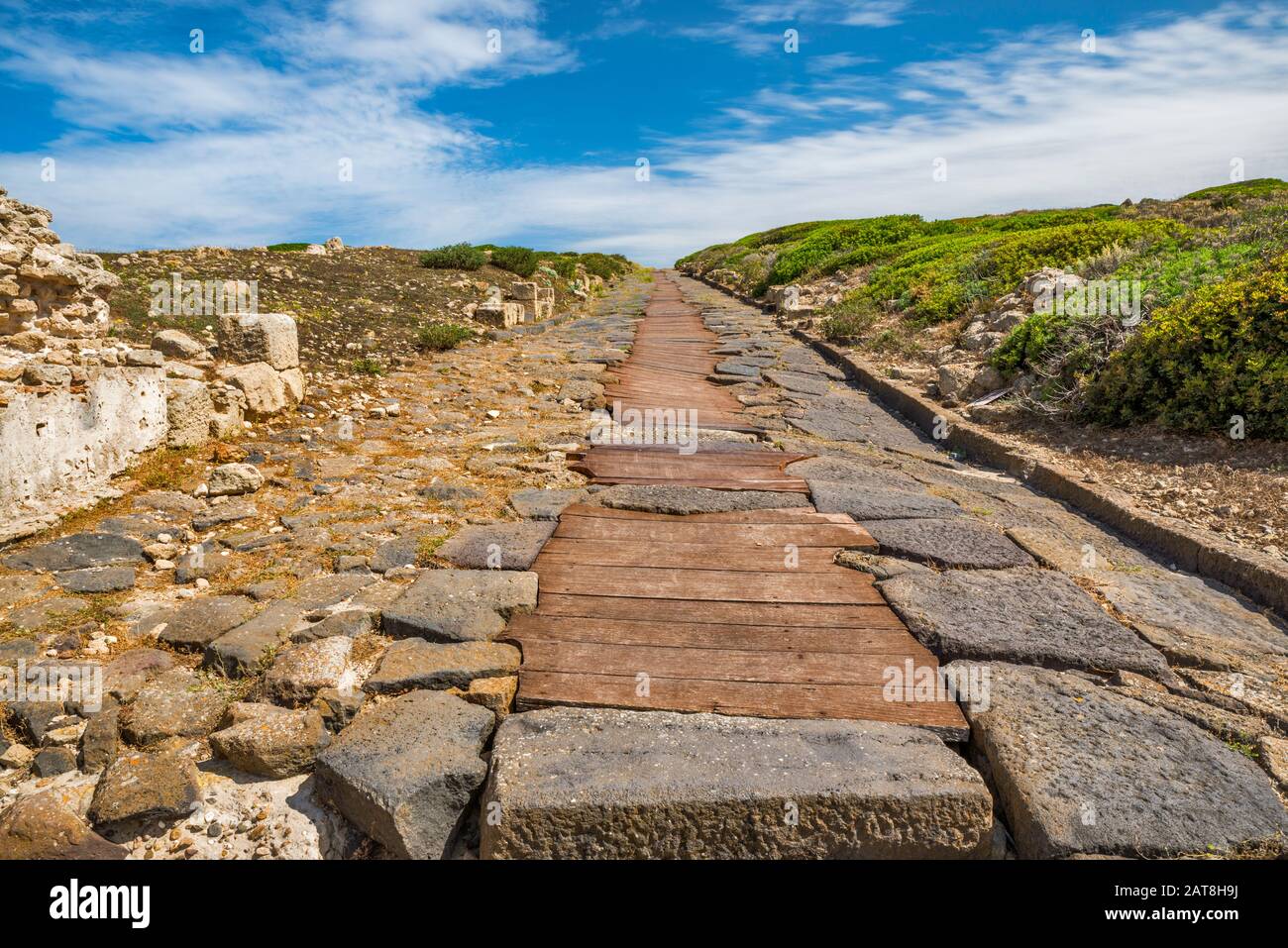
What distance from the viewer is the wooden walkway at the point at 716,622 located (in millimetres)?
2496

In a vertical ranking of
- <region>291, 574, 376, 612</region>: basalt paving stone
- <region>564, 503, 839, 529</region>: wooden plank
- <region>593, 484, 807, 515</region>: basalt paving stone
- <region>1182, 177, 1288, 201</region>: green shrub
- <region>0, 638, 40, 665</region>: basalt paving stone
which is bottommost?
<region>0, 638, 40, 665</region>: basalt paving stone

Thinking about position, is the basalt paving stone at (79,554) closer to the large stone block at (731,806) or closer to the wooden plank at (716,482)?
the large stone block at (731,806)

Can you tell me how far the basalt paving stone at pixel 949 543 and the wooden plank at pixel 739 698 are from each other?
1343mm

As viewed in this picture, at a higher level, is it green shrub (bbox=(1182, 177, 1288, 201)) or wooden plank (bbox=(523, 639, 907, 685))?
green shrub (bbox=(1182, 177, 1288, 201))

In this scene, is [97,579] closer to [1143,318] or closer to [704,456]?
[704,456]

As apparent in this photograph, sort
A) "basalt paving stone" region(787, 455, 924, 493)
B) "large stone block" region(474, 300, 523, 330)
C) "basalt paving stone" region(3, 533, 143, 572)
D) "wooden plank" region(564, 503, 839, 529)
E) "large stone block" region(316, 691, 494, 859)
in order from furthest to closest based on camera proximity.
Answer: "large stone block" region(474, 300, 523, 330)
"basalt paving stone" region(787, 455, 924, 493)
"wooden plank" region(564, 503, 839, 529)
"basalt paving stone" region(3, 533, 143, 572)
"large stone block" region(316, 691, 494, 859)

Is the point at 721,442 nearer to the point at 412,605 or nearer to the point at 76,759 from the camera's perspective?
the point at 412,605

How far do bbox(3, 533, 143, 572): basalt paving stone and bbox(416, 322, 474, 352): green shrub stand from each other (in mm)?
5763

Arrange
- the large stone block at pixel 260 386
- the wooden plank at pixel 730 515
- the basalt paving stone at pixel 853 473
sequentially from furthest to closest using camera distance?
the large stone block at pixel 260 386 → the basalt paving stone at pixel 853 473 → the wooden plank at pixel 730 515

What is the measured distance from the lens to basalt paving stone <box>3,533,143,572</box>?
322 cm

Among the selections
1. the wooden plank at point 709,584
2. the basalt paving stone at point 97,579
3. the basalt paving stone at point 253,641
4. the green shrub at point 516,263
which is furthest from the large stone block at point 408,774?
the green shrub at point 516,263

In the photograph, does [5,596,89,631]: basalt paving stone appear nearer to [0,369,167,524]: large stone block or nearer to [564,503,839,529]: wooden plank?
[0,369,167,524]: large stone block

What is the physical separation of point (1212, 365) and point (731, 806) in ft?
18.3

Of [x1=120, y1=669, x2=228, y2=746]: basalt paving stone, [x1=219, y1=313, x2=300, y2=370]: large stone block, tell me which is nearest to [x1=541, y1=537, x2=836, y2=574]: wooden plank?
[x1=120, y1=669, x2=228, y2=746]: basalt paving stone
